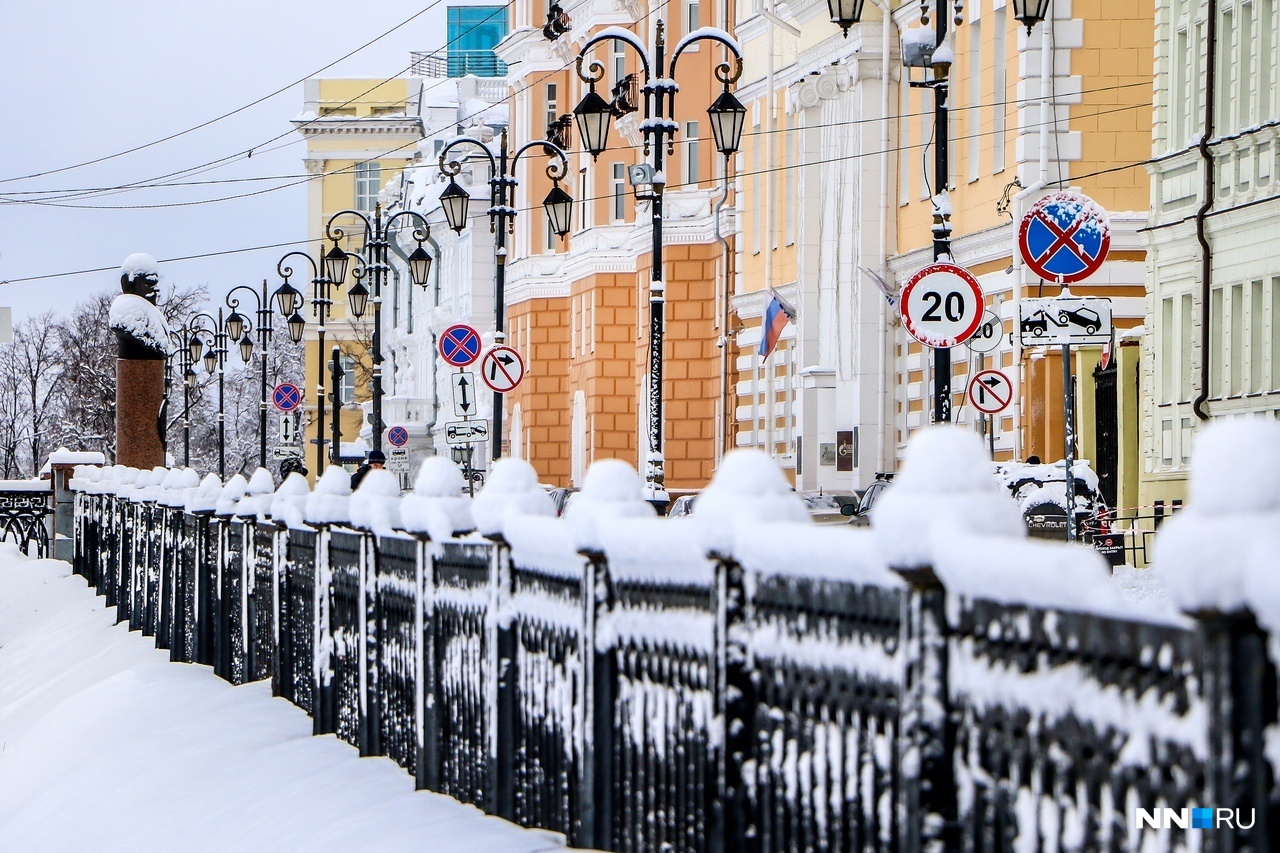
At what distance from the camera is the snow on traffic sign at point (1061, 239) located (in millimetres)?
16328

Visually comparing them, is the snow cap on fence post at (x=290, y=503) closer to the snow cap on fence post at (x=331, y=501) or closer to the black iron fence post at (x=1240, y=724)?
the snow cap on fence post at (x=331, y=501)

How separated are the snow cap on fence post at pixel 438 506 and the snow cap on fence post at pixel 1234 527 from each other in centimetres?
488

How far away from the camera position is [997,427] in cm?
3253

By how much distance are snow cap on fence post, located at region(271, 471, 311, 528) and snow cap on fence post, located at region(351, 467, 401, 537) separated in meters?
1.76

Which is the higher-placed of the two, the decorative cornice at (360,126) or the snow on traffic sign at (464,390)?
the decorative cornice at (360,126)

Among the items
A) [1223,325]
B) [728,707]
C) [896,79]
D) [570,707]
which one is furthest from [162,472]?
[896,79]

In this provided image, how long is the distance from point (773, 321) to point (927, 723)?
37.8 meters

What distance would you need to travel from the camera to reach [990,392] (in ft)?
101

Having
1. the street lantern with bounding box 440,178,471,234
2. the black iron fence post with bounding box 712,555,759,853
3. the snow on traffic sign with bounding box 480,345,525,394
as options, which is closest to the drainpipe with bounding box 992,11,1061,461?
the snow on traffic sign with bounding box 480,345,525,394

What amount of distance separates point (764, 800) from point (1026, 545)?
60.0 inches

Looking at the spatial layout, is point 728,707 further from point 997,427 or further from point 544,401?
point 544,401

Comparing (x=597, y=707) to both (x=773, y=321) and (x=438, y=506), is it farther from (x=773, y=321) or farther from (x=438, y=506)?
(x=773, y=321)

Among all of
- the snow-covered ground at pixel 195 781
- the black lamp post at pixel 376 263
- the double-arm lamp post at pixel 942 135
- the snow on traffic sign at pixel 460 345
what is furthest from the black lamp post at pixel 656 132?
the black lamp post at pixel 376 263

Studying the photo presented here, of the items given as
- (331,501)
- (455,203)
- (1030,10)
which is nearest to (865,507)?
(455,203)
